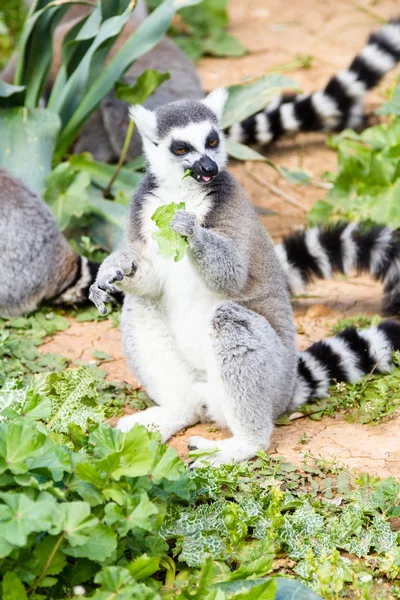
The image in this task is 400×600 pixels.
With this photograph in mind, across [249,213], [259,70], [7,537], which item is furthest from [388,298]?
[259,70]

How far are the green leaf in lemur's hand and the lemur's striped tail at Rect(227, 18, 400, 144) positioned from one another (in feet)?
11.6

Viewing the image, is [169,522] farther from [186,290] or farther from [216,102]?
[216,102]

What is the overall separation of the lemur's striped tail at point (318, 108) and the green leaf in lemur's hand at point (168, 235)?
11.6 feet

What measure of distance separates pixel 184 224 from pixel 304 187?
12.5 ft

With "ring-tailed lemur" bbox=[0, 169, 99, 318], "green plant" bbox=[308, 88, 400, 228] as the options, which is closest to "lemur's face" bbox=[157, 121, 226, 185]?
"ring-tailed lemur" bbox=[0, 169, 99, 318]

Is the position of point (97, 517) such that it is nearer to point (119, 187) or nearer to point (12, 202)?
point (12, 202)

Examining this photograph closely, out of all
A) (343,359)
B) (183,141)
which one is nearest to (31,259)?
(183,141)

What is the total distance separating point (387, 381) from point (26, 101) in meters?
3.56

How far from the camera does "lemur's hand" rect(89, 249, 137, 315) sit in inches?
157

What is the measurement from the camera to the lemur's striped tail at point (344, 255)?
16.2 ft

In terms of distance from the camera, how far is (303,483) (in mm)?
3717

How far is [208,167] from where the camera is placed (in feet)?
12.6

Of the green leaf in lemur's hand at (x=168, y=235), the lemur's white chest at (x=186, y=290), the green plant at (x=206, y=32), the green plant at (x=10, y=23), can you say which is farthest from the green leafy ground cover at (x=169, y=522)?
the green plant at (x=10, y=23)

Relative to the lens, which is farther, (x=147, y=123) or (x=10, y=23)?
(x=10, y=23)
